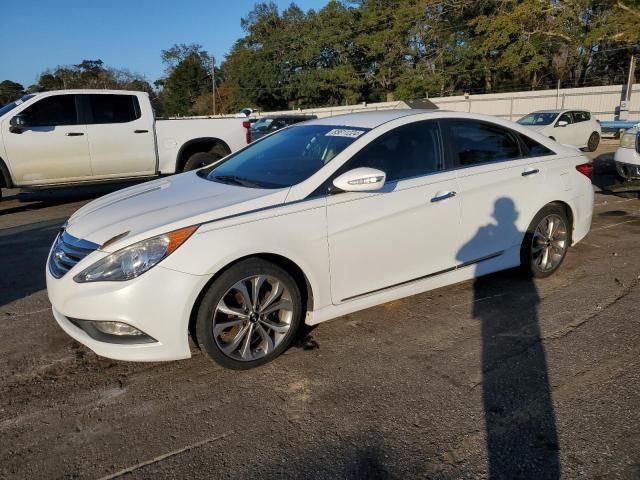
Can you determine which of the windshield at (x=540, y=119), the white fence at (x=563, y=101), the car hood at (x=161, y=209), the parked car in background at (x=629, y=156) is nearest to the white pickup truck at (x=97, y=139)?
the car hood at (x=161, y=209)

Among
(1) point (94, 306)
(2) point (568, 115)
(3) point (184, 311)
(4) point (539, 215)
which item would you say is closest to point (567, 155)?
(4) point (539, 215)

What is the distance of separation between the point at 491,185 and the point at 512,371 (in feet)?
5.42

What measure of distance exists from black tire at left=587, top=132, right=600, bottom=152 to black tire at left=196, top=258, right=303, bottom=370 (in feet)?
58.6

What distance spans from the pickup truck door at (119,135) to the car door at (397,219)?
Result: 262 inches

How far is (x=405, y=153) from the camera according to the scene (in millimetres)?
3865

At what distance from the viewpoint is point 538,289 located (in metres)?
4.53

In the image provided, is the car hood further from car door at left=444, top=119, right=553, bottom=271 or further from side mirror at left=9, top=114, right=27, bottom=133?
side mirror at left=9, top=114, right=27, bottom=133

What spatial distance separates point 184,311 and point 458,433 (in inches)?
64.2

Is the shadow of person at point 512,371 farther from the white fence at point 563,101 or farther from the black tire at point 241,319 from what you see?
the white fence at point 563,101

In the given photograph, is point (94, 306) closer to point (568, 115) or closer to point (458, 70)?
point (568, 115)

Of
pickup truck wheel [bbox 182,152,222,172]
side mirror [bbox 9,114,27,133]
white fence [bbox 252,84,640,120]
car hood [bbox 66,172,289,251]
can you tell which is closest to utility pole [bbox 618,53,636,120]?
white fence [bbox 252,84,640,120]

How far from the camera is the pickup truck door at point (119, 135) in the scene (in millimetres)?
8828

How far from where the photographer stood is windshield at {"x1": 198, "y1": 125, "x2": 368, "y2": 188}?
3.60 meters

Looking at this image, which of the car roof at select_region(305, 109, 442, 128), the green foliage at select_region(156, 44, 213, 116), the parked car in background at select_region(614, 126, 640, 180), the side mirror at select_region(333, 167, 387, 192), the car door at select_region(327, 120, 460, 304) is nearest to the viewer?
the side mirror at select_region(333, 167, 387, 192)
